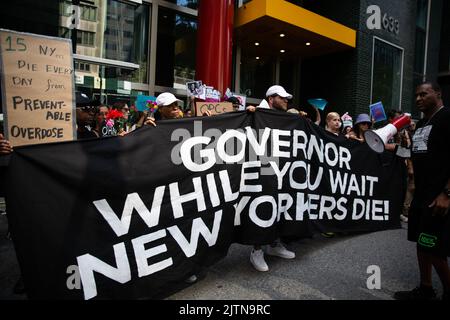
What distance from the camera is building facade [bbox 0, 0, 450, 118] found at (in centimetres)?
749

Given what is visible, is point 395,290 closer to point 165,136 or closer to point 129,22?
point 165,136

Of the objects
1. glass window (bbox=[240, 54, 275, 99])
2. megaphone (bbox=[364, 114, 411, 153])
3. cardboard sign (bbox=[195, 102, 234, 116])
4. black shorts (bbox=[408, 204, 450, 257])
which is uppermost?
glass window (bbox=[240, 54, 275, 99])

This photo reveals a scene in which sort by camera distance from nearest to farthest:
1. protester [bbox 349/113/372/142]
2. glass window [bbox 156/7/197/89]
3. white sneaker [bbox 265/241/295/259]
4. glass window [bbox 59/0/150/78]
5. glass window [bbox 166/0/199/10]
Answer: white sneaker [bbox 265/241/295/259]
protester [bbox 349/113/372/142]
glass window [bbox 59/0/150/78]
glass window [bbox 156/7/197/89]
glass window [bbox 166/0/199/10]

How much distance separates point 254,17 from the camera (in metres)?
8.11

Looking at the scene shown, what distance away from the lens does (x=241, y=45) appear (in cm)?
1012

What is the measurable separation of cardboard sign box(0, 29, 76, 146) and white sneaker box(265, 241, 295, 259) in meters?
2.48

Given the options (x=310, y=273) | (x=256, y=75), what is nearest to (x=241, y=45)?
(x=256, y=75)

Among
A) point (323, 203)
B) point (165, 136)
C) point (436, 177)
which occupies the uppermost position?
point (165, 136)

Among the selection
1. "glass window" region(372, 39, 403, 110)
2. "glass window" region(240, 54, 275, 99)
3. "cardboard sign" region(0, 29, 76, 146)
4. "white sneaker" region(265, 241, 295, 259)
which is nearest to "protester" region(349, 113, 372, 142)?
"white sneaker" region(265, 241, 295, 259)

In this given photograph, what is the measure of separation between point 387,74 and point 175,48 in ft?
25.6

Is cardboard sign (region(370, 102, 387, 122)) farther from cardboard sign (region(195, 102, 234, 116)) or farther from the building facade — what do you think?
the building facade

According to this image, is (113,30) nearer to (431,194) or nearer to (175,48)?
(175,48)
